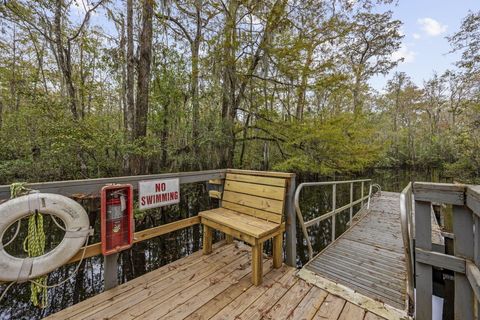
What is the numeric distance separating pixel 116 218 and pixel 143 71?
15.5ft

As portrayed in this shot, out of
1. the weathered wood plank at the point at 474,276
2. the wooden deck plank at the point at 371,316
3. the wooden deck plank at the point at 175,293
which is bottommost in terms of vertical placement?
the wooden deck plank at the point at 371,316

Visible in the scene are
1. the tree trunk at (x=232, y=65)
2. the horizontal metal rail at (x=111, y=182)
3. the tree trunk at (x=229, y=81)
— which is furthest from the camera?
the tree trunk at (x=229, y=81)

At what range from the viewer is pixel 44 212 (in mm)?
1511

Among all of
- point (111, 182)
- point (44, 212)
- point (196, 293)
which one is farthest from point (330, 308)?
point (44, 212)

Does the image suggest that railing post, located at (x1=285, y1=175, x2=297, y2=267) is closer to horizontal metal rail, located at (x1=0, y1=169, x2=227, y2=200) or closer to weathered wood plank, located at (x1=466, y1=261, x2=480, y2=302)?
horizontal metal rail, located at (x1=0, y1=169, x2=227, y2=200)

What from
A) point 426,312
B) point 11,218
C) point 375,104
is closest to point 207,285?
point 11,218

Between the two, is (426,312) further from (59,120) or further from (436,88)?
(436,88)

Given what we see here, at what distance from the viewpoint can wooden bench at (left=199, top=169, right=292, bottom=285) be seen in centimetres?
206

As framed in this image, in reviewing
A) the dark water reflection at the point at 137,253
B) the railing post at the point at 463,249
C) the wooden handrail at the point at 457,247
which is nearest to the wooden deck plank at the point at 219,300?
the wooden handrail at the point at 457,247

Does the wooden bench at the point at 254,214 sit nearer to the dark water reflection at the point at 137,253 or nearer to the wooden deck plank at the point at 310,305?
the wooden deck plank at the point at 310,305

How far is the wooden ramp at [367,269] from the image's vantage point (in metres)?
1.94

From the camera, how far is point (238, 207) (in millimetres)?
2631

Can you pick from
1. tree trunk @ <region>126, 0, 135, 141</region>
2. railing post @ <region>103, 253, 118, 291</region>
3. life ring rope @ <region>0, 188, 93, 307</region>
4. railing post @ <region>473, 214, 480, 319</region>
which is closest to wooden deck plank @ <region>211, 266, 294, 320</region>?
railing post @ <region>103, 253, 118, 291</region>

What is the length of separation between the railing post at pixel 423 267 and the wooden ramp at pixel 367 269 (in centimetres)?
28
